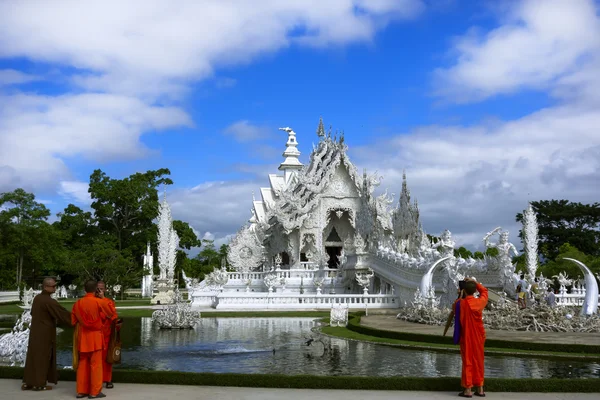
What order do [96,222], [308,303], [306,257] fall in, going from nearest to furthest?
[308,303] < [306,257] < [96,222]

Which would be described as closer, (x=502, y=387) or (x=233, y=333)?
(x=502, y=387)

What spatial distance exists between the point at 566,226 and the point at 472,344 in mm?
52035

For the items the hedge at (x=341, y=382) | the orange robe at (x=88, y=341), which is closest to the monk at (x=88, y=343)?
the orange robe at (x=88, y=341)

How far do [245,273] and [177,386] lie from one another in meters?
31.2

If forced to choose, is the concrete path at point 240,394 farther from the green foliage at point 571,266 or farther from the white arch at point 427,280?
the green foliage at point 571,266

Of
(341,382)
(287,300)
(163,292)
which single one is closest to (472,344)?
(341,382)

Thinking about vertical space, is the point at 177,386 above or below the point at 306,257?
below

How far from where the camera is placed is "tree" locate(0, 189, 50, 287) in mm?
39750

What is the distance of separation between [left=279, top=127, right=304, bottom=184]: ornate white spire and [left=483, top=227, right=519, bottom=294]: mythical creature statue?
107 feet

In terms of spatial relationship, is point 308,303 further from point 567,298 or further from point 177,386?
point 177,386

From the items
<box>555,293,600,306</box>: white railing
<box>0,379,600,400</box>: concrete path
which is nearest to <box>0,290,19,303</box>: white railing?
<box>555,293,600,306</box>: white railing

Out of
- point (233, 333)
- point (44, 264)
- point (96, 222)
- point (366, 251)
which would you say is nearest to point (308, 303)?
point (366, 251)

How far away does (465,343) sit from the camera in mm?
7809

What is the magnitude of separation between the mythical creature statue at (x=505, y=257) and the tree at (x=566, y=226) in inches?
1340
